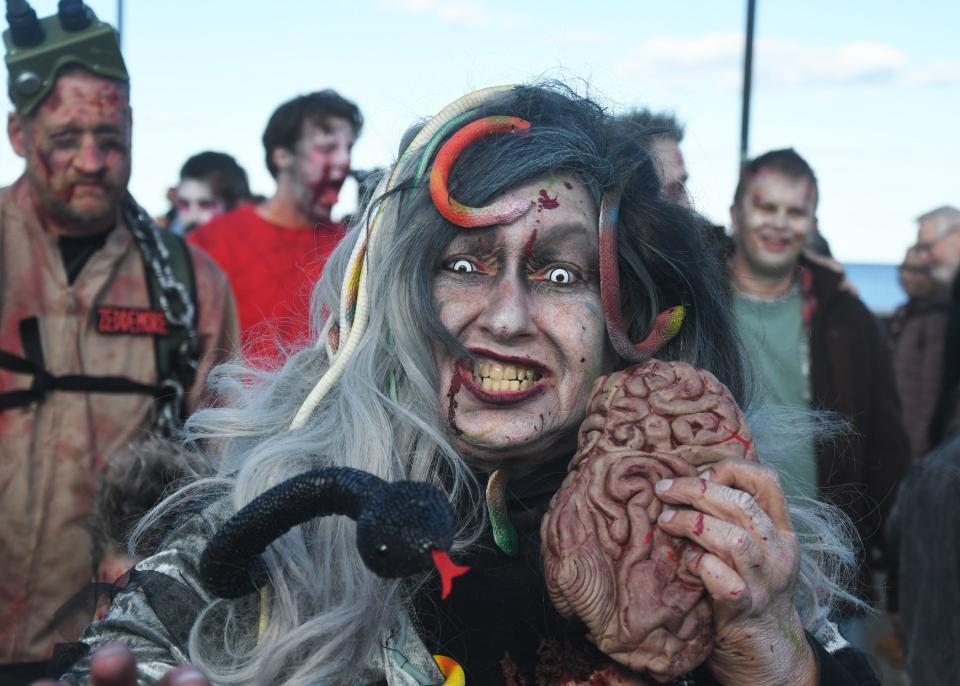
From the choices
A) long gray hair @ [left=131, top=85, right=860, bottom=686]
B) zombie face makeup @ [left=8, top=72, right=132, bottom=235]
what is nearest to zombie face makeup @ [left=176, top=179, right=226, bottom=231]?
zombie face makeup @ [left=8, top=72, right=132, bottom=235]

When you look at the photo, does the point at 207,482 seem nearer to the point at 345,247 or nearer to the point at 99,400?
the point at 345,247

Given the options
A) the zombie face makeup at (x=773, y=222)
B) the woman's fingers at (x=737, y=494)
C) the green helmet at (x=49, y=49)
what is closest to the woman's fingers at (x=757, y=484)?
the woman's fingers at (x=737, y=494)

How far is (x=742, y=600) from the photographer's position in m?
1.91

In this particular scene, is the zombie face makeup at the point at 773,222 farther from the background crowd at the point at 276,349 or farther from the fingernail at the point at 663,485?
the fingernail at the point at 663,485

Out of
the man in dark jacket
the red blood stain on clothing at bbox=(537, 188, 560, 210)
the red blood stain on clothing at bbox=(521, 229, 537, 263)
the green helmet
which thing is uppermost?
the green helmet

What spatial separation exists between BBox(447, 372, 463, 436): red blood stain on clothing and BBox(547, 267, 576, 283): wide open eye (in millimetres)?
255

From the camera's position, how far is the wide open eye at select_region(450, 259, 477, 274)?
2.39 meters

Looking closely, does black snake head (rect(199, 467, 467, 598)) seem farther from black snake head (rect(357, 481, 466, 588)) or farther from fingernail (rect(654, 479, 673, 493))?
fingernail (rect(654, 479, 673, 493))

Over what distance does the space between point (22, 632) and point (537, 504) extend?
196 cm

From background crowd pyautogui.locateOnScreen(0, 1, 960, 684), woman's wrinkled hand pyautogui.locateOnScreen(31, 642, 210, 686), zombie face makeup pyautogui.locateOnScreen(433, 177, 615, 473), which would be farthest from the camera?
background crowd pyautogui.locateOnScreen(0, 1, 960, 684)

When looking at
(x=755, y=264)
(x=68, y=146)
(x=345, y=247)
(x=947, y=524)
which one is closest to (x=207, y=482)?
(x=345, y=247)

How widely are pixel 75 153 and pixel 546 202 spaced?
6.77ft

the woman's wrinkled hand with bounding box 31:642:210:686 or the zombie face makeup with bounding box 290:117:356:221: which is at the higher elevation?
the zombie face makeup with bounding box 290:117:356:221

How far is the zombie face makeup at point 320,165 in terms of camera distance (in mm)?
5457
